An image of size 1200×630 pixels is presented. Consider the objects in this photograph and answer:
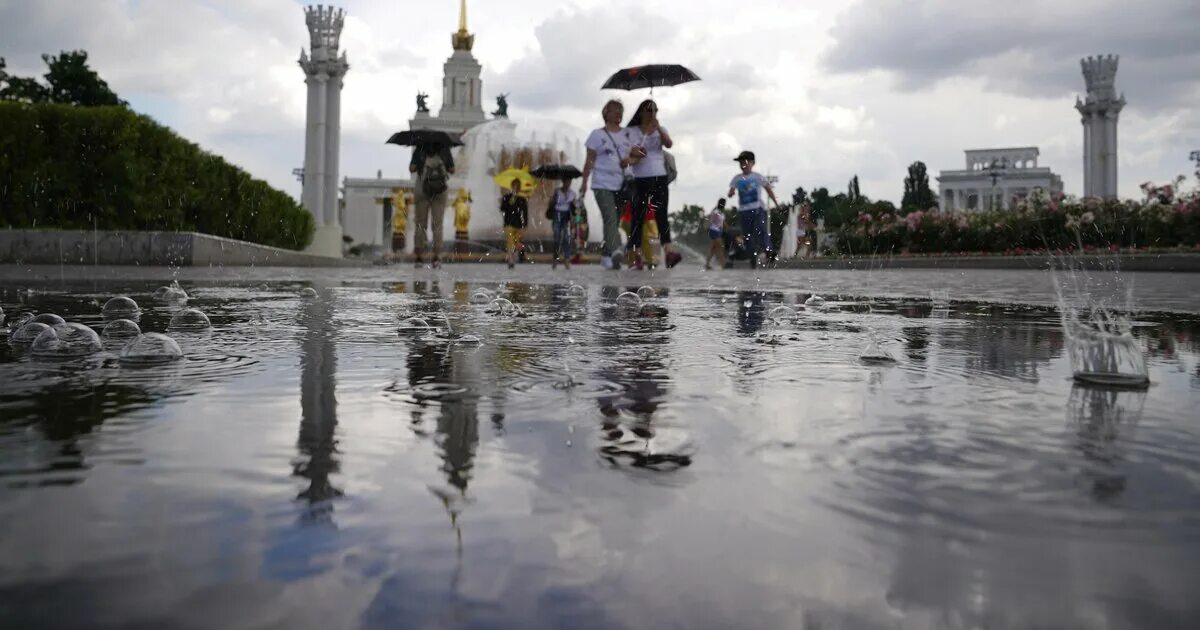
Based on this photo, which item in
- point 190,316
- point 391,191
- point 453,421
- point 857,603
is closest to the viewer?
point 857,603

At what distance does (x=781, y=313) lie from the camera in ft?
17.5

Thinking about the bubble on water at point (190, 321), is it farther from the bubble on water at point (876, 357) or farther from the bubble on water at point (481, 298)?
the bubble on water at point (876, 357)

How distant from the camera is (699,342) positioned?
141 inches

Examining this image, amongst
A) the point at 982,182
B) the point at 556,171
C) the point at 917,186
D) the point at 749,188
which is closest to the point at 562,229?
the point at 749,188

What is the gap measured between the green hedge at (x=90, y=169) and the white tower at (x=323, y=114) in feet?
94.2

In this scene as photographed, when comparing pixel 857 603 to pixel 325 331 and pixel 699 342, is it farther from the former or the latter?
pixel 325 331

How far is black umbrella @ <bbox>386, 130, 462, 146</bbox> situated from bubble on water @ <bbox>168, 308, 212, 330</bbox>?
41.4 ft

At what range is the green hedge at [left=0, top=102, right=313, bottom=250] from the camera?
49.8 feet

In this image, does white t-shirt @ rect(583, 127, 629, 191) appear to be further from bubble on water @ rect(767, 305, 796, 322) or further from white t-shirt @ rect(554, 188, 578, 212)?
white t-shirt @ rect(554, 188, 578, 212)

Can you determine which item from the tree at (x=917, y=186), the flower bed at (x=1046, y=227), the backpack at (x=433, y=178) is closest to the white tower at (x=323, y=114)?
the flower bed at (x=1046, y=227)

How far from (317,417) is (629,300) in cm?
451

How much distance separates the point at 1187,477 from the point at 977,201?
113039 mm

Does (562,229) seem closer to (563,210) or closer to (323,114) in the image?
(563,210)

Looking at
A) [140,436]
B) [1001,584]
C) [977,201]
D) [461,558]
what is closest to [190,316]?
[140,436]
